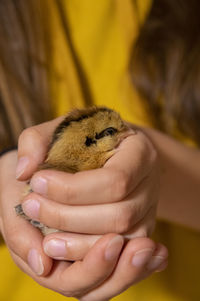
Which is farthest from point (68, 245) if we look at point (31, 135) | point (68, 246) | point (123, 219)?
point (31, 135)

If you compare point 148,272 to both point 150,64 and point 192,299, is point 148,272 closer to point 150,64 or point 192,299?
point 192,299

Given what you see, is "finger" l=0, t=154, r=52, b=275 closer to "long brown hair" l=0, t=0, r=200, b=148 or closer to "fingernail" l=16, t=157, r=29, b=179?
"fingernail" l=16, t=157, r=29, b=179

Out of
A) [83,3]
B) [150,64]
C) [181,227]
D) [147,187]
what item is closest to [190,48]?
[150,64]

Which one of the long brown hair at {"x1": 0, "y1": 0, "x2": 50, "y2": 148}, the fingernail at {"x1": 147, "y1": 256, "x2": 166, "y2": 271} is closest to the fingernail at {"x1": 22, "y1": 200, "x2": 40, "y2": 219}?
the fingernail at {"x1": 147, "y1": 256, "x2": 166, "y2": 271}

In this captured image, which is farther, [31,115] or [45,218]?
[31,115]

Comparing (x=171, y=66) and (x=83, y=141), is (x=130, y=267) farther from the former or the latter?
(x=171, y=66)

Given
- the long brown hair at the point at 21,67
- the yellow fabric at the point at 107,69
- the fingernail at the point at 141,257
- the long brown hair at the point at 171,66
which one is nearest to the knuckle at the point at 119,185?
the fingernail at the point at 141,257
